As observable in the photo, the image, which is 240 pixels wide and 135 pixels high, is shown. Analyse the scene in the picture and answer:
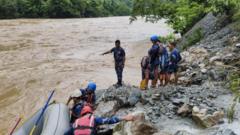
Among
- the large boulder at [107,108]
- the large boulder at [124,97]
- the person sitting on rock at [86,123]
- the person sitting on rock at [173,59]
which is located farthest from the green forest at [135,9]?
the person sitting on rock at [86,123]

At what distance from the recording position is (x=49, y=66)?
18.1 meters

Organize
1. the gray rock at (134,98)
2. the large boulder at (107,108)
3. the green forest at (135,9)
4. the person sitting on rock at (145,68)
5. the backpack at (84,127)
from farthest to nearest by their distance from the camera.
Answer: the green forest at (135,9), the person sitting on rock at (145,68), the gray rock at (134,98), the large boulder at (107,108), the backpack at (84,127)

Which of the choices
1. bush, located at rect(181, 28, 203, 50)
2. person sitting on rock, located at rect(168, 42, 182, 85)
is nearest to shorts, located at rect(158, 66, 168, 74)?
person sitting on rock, located at rect(168, 42, 182, 85)

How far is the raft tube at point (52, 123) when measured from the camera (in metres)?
7.00

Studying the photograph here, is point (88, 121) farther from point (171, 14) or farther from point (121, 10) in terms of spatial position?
point (121, 10)

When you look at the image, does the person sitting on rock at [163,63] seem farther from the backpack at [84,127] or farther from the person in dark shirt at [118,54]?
the backpack at [84,127]

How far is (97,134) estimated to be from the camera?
7.16 m

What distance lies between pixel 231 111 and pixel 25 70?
40.3ft

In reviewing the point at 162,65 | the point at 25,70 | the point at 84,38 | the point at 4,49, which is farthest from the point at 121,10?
the point at 162,65

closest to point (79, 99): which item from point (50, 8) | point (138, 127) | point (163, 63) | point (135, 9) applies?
Answer: point (138, 127)

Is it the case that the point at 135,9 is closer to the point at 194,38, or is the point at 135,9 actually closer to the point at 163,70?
the point at 194,38

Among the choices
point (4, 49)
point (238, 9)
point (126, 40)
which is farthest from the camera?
point (126, 40)

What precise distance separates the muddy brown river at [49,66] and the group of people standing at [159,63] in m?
3.51

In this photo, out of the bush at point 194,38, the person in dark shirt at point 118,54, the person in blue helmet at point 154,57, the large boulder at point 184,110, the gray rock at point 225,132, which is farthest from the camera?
the bush at point 194,38
